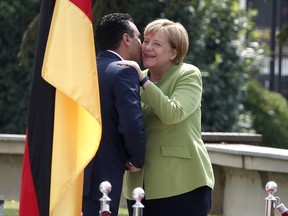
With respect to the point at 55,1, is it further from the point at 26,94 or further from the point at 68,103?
the point at 26,94

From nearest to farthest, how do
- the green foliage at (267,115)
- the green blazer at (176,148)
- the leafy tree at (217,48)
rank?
the green blazer at (176,148)
the leafy tree at (217,48)
the green foliage at (267,115)

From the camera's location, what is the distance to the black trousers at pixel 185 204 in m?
6.31

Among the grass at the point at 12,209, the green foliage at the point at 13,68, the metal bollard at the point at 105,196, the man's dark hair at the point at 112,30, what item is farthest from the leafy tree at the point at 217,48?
the metal bollard at the point at 105,196

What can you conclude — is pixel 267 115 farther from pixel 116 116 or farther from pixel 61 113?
pixel 61 113

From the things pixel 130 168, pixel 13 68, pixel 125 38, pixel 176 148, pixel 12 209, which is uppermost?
pixel 13 68

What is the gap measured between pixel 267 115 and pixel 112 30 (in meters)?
12.6

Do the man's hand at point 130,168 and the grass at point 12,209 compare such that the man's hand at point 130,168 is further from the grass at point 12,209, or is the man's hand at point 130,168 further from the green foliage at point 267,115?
the green foliage at point 267,115

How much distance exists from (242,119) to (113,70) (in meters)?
10.9

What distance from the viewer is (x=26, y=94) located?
53.1 feet

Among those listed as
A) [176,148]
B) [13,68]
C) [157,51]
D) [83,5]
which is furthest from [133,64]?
[13,68]

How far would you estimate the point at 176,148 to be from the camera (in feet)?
20.7

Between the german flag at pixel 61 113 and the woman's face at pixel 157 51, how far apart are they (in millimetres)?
385

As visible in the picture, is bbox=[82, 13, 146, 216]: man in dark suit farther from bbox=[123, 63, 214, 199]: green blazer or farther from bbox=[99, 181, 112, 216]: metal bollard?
bbox=[99, 181, 112, 216]: metal bollard

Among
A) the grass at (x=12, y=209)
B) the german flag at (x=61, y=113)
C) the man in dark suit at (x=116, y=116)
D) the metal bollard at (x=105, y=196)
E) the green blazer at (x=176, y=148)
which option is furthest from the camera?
the grass at (x=12, y=209)
